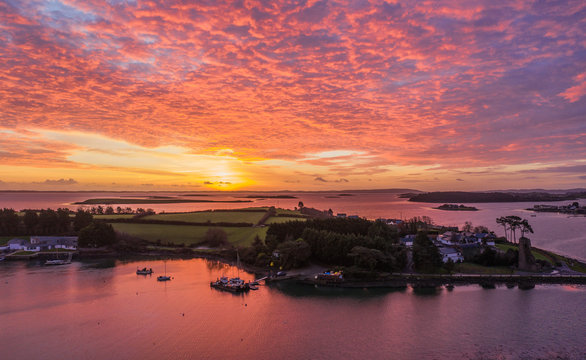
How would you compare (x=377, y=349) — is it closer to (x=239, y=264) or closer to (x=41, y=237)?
(x=239, y=264)

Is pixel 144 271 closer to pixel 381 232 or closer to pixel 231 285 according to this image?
pixel 231 285

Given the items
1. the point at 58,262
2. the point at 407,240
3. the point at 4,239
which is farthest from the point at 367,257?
the point at 4,239

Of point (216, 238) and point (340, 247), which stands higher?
point (340, 247)

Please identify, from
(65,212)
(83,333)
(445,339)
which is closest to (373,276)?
(445,339)

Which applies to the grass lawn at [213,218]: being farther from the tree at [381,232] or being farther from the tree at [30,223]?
the tree at [381,232]

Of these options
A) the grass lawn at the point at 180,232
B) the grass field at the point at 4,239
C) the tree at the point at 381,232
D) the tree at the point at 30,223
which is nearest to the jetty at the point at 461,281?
the tree at the point at 381,232
